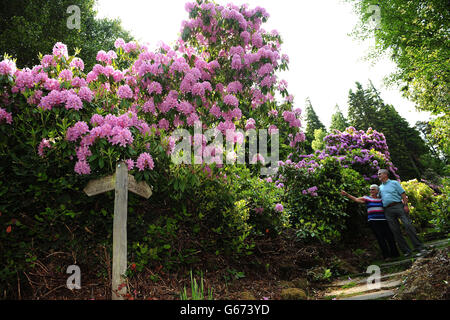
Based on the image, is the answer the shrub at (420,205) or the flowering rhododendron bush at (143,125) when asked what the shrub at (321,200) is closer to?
the flowering rhododendron bush at (143,125)

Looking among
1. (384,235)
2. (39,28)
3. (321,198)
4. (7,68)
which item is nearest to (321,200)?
(321,198)

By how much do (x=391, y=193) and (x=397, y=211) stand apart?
303 mm

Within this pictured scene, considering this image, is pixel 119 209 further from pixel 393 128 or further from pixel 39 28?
pixel 393 128

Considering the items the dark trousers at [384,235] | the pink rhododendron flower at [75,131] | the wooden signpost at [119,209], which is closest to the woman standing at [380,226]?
the dark trousers at [384,235]

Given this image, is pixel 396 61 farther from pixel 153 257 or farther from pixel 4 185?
pixel 4 185

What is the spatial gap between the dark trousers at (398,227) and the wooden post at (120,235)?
13.7ft

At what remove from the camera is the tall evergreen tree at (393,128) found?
84.9 ft

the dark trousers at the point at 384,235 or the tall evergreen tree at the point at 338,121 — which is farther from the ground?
the tall evergreen tree at the point at 338,121

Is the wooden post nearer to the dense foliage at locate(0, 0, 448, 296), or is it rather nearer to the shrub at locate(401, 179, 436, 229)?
the dense foliage at locate(0, 0, 448, 296)

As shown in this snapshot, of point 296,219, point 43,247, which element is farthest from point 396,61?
point 43,247

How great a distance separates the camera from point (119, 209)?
2.50 meters

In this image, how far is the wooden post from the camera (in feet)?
7.80

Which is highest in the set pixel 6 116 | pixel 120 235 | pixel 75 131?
pixel 6 116
